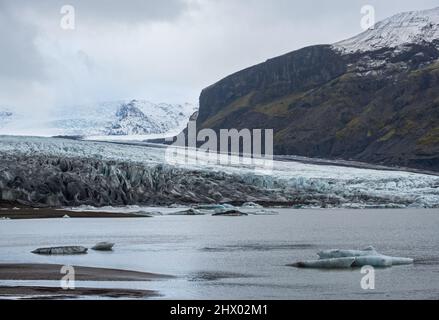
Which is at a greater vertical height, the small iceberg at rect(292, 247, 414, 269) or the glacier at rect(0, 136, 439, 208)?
the glacier at rect(0, 136, 439, 208)

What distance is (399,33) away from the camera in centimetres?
18512

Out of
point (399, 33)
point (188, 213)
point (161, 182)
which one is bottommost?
point (188, 213)

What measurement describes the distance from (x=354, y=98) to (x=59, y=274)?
149145mm

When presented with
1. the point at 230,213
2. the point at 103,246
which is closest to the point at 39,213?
the point at 230,213

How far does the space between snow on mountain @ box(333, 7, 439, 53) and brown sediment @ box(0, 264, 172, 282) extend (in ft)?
546

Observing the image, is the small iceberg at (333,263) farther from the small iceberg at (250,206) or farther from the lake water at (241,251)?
the small iceberg at (250,206)

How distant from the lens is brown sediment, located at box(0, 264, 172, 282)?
20297mm

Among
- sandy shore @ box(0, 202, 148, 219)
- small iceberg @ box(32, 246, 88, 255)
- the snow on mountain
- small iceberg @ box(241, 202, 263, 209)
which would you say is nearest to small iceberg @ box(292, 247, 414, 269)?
small iceberg @ box(32, 246, 88, 255)

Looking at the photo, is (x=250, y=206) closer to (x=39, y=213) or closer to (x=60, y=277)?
(x=39, y=213)

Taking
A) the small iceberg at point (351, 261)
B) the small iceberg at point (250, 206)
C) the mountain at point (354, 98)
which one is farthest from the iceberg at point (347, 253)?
the mountain at point (354, 98)

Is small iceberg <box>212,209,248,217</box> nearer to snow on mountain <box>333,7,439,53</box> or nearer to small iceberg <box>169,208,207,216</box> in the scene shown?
small iceberg <box>169,208,207,216</box>

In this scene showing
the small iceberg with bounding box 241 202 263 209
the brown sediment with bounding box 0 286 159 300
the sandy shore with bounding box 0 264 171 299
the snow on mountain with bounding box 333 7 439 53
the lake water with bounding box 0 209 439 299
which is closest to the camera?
the brown sediment with bounding box 0 286 159 300
